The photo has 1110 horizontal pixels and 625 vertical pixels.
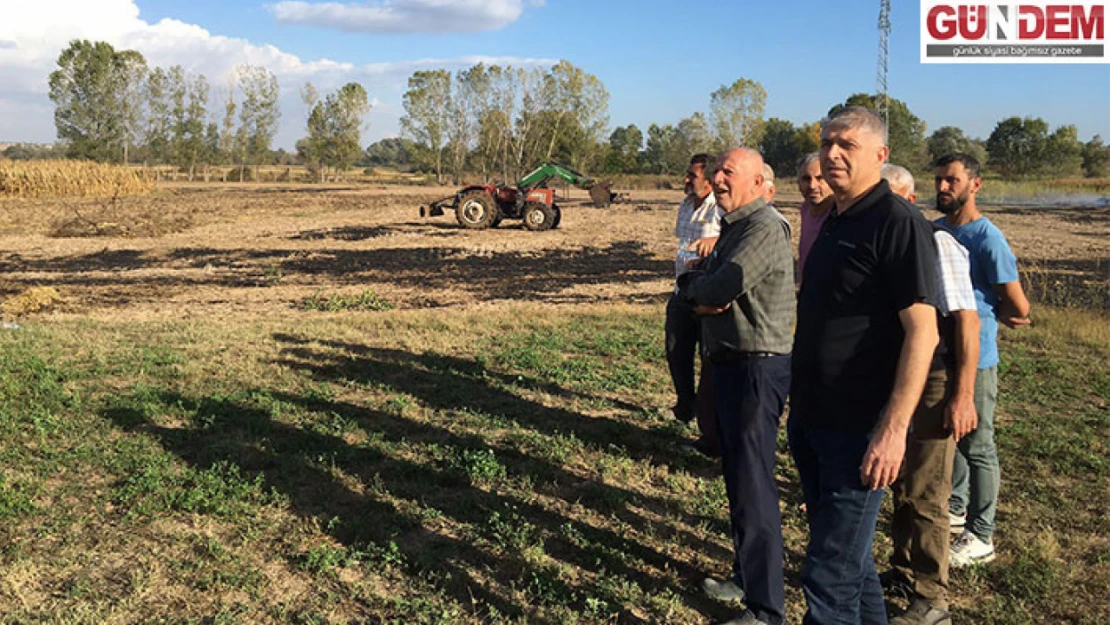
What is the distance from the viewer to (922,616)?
9.58 feet

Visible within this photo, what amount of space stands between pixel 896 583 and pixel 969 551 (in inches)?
19.8

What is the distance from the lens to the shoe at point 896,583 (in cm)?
315

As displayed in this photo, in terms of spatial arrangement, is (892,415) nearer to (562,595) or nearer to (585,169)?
(562,595)

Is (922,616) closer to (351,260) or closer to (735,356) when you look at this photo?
(735,356)

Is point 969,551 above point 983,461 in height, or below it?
below

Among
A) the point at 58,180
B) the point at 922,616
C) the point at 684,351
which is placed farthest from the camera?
the point at 58,180

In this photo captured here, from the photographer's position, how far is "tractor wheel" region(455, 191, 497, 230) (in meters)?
20.6

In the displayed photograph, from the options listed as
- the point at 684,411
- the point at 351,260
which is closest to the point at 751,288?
the point at 684,411

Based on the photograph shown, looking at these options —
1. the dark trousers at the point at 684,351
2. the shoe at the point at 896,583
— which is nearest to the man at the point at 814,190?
the dark trousers at the point at 684,351

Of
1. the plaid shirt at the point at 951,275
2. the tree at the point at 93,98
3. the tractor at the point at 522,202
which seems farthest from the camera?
the tree at the point at 93,98

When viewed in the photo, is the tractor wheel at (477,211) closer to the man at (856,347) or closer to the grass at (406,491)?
the grass at (406,491)

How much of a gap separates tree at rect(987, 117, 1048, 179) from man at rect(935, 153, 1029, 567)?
73996mm

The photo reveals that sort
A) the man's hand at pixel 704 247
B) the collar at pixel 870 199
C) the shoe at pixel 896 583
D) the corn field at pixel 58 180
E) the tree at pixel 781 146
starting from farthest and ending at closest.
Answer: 1. the tree at pixel 781 146
2. the corn field at pixel 58 180
3. the man's hand at pixel 704 247
4. the shoe at pixel 896 583
5. the collar at pixel 870 199

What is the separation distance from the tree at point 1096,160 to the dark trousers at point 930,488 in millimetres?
80146
